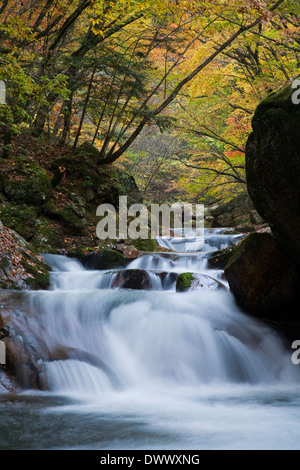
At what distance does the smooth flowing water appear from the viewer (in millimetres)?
3156

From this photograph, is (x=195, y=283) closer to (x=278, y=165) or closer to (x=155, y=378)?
(x=155, y=378)

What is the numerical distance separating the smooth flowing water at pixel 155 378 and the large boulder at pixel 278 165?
74.4 inches

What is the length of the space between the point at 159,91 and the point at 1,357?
38.5 ft

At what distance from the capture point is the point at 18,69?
6.37m

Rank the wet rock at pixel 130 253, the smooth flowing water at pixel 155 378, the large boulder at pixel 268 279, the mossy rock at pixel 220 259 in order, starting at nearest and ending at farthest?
the smooth flowing water at pixel 155 378 → the large boulder at pixel 268 279 → the mossy rock at pixel 220 259 → the wet rock at pixel 130 253

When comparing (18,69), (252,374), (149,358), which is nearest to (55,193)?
(18,69)

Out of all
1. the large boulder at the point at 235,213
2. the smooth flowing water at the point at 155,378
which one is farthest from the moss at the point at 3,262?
the large boulder at the point at 235,213

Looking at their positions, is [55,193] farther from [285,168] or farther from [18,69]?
[285,168]

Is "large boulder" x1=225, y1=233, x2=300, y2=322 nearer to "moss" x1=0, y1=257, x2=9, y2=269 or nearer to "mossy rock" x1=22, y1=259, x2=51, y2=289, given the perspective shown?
"mossy rock" x1=22, y1=259, x2=51, y2=289

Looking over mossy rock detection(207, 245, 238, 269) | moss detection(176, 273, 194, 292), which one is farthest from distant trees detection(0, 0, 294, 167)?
moss detection(176, 273, 194, 292)

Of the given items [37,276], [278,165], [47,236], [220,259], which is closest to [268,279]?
[278,165]

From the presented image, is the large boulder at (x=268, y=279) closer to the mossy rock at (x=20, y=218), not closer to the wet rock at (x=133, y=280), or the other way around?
the wet rock at (x=133, y=280)

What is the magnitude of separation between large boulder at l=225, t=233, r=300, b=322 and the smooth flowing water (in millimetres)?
398

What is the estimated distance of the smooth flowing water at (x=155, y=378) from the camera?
10.4 feet
